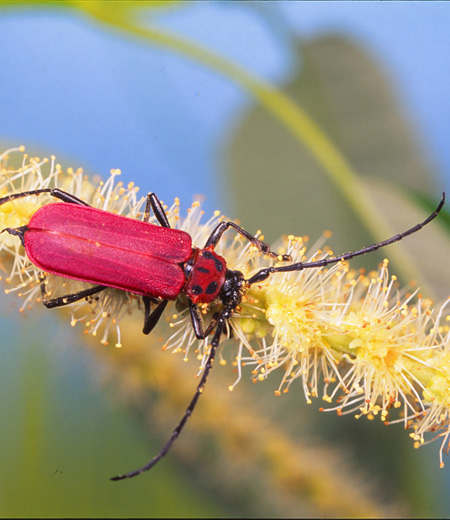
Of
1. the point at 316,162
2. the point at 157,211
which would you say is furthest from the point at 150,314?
the point at 316,162

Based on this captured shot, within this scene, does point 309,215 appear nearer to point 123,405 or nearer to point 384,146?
point 384,146

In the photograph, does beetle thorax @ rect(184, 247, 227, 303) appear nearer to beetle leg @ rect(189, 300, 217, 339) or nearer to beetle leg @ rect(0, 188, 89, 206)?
beetle leg @ rect(189, 300, 217, 339)

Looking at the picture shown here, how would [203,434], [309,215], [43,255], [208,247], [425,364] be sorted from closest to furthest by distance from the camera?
1. [425,364]
2. [43,255]
3. [208,247]
4. [203,434]
5. [309,215]

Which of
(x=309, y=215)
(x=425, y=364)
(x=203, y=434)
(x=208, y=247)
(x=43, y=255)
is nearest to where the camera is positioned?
(x=425, y=364)

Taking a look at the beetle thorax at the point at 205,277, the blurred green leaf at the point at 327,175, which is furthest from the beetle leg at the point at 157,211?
the blurred green leaf at the point at 327,175

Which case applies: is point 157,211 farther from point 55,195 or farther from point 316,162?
point 316,162

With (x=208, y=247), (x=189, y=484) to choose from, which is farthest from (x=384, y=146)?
(x=189, y=484)

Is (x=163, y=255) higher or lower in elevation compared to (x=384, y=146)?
lower

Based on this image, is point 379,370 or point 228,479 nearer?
point 379,370
